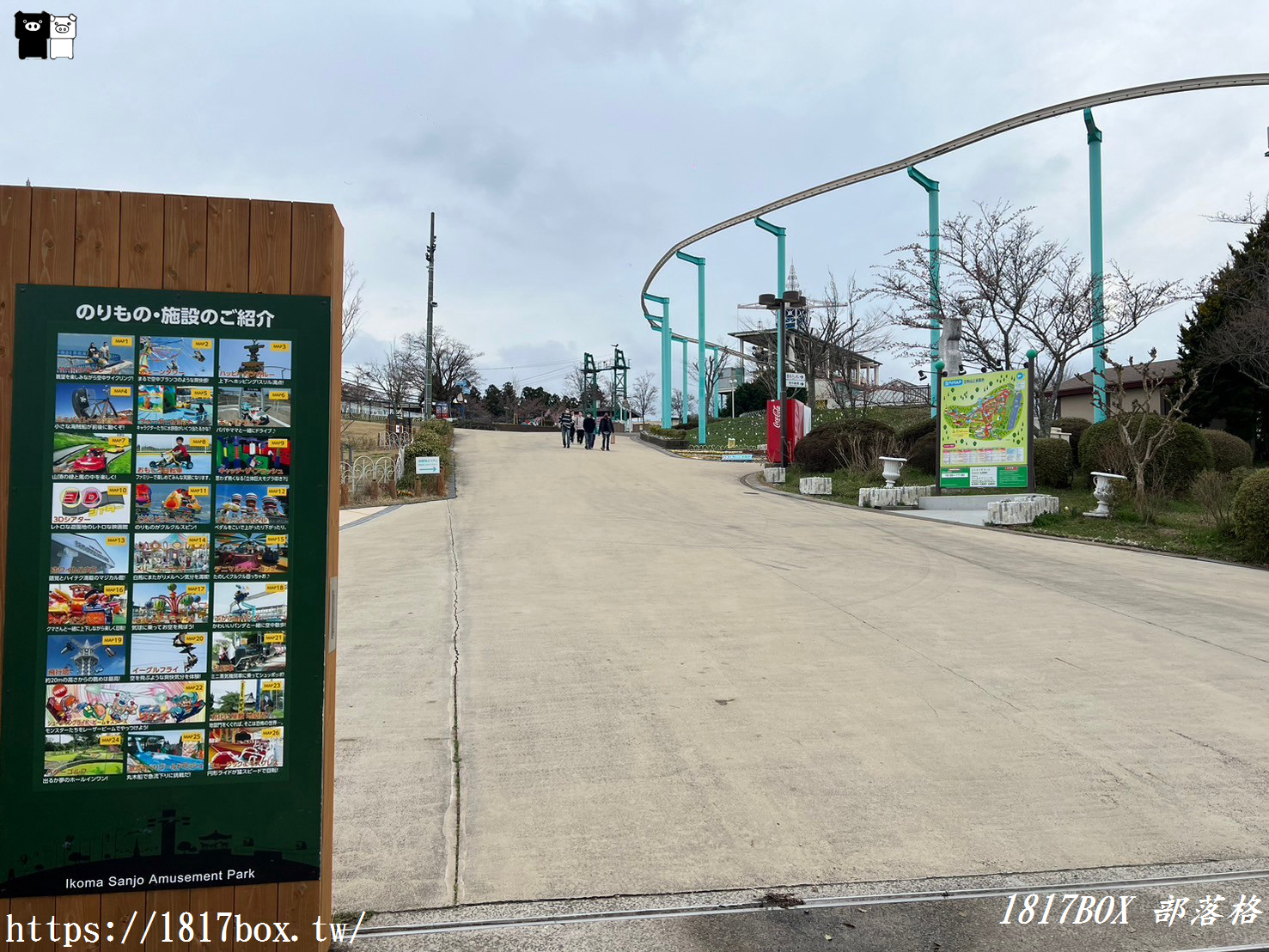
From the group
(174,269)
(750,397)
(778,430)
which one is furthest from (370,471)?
(750,397)

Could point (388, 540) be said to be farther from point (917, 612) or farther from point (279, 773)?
point (279, 773)

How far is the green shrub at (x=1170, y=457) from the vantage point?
18.1m

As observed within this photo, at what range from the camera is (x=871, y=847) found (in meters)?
4.18

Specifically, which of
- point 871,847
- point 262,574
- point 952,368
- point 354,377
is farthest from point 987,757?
point 354,377

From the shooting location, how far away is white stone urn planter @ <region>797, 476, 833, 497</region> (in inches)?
856

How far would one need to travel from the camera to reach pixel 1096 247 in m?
25.2

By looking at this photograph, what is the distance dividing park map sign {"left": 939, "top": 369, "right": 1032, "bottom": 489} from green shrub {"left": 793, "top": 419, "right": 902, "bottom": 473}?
464cm

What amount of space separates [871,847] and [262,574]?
2969mm

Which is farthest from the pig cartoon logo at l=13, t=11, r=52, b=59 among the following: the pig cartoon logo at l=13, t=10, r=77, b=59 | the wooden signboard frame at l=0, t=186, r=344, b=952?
the wooden signboard frame at l=0, t=186, r=344, b=952

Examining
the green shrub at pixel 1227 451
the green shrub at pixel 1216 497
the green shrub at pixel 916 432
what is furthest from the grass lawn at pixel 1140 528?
the green shrub at pixel 916 432

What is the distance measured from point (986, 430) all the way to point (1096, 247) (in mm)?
10592

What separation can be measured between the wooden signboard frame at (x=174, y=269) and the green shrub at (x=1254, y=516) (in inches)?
516

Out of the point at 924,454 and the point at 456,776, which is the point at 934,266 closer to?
the point at 924,454

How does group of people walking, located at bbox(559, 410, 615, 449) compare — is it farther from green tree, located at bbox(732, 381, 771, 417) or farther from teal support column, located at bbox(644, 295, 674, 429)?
green tree, located at bbox(732, 381, 771, 417)
